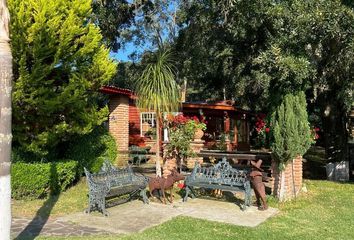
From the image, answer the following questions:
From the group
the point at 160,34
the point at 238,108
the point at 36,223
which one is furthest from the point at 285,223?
the point at 160,34

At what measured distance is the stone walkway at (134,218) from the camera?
6941 mm

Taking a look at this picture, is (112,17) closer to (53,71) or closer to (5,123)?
(53,71)

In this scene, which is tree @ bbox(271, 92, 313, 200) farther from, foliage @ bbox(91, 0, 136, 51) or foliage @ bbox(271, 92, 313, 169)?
foliage @ bbox(91, 0, 136, 51)

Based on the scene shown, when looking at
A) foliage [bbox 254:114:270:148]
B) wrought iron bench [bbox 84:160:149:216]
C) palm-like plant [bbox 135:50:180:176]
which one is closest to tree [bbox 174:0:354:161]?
foliage [bbox 254:114:270:148]

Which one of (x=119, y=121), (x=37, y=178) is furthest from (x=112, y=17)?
(x=37, y=178)

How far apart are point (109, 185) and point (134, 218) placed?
925mm

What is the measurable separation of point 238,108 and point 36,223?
15.2m

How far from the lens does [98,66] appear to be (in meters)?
10.3

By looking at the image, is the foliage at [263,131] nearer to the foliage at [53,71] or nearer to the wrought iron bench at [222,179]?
the wrought iron bench at [222,179]

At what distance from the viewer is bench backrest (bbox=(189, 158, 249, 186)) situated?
8.91m

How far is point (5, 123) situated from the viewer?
13.1 feet

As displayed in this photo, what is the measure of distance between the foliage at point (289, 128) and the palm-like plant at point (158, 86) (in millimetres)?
2599

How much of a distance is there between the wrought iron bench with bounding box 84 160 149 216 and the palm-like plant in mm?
1860

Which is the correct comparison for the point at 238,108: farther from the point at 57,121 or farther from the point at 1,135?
the point at 1,135
